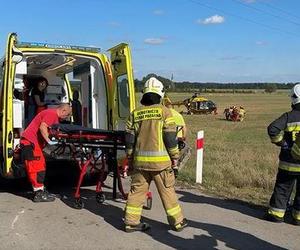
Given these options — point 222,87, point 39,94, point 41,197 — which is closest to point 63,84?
point 39,94

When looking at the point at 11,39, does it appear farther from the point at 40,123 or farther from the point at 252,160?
the point at 252,160

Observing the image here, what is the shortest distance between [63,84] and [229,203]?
5377 millimetres

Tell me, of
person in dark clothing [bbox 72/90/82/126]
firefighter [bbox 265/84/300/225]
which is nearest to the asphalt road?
firefighter [bbox 265/84/300/225]

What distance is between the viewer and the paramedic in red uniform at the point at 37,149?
26.8 ft

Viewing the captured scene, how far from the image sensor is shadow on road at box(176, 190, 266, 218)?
7660 millimetres

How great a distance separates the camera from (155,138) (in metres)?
6.40

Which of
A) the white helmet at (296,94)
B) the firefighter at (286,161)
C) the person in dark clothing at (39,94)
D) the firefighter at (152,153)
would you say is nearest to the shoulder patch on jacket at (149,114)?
the firefighter at (152,153)

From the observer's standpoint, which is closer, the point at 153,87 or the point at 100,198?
the point at 153,87

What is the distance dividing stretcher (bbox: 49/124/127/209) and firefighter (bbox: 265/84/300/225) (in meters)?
2.21

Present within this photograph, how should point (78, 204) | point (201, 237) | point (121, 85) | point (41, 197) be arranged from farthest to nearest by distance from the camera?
point (121, 85), point (41, 197), point (78, 204), point (201, 237)

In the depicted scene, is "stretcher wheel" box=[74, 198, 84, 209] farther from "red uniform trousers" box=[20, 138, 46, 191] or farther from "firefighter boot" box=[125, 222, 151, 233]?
"firefighter boot" box=[125, 222, 151, 233]

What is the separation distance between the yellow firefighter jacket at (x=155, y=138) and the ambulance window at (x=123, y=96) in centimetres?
224

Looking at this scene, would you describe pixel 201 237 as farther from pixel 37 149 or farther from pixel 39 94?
pixel 39 94

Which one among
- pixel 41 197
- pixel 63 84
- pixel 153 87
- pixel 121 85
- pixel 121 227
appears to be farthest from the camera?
pixel 63 84
